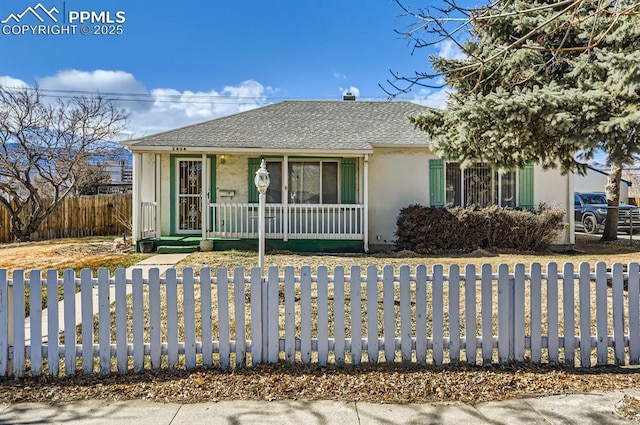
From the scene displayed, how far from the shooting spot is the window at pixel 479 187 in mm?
11977

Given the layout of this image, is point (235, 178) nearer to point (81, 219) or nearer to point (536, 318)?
point (81, 219)

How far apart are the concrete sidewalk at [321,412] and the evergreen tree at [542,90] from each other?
3.62 meters

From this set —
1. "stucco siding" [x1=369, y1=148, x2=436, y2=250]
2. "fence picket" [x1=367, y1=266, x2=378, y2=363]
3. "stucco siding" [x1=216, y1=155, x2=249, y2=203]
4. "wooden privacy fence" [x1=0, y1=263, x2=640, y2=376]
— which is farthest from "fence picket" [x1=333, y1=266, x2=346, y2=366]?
"stucco siding" [x1=216, y1=155, x2=249, y2=203]

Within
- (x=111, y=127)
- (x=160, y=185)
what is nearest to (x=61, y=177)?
(x=111, y=127)

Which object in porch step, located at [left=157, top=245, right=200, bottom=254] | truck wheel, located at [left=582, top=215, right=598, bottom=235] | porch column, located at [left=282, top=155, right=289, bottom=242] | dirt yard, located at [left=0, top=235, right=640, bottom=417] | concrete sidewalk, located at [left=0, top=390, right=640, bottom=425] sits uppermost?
porch column, located at [left=282, top=155, right=289, bottom=242]

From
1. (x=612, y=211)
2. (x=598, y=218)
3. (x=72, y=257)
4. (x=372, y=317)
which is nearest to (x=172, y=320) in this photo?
(x=372, y=317)

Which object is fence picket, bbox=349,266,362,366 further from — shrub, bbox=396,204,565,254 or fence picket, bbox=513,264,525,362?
shrub, bbox=396,204,565,254

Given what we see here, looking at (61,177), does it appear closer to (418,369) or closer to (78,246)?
(78,246)

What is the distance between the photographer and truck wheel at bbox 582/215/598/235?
17.4 m

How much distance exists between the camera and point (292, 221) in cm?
1168

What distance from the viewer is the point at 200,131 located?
1230 centimetres

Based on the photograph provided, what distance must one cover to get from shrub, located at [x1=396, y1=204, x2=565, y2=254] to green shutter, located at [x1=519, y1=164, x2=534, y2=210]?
0.77 meters

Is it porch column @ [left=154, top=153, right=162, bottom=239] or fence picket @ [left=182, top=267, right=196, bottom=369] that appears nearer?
fence picket @ [left=182, top=267, right=196, bottom=369]

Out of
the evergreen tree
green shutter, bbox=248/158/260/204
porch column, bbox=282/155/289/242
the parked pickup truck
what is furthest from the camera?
the parked pickup truck
